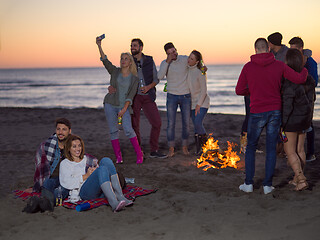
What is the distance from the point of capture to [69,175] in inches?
180

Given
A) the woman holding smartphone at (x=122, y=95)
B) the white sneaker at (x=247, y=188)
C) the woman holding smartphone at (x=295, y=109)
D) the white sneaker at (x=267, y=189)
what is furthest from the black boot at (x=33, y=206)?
the woman holding smartphone at (x=295, y=109)

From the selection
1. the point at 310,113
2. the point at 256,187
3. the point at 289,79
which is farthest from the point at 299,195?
the point at 289,79

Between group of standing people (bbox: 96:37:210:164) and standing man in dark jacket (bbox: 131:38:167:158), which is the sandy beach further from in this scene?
standing man in dark jacket (bbox: 131:38:167:158)

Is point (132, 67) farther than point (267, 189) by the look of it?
Yes

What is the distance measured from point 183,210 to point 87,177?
129 centimetres

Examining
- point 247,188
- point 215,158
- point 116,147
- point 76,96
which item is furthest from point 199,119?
point 76,96

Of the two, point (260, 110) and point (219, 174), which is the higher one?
point (260, 110)

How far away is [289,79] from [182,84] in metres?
2.64

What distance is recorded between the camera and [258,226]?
3.81 m

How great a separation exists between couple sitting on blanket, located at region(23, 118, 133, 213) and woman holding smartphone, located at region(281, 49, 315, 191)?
229 cm

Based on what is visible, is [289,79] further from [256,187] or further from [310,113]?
[256,187]

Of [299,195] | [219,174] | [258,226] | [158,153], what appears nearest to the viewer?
[258,226]

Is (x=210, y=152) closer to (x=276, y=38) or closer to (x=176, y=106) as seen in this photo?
(x=176, y=106)

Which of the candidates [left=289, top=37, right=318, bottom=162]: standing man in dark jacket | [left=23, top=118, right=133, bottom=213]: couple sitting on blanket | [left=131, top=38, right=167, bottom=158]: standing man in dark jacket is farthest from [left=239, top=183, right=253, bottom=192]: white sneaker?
[left=131, top=38, right=167, bottom=158]: standing man in dark jacket
